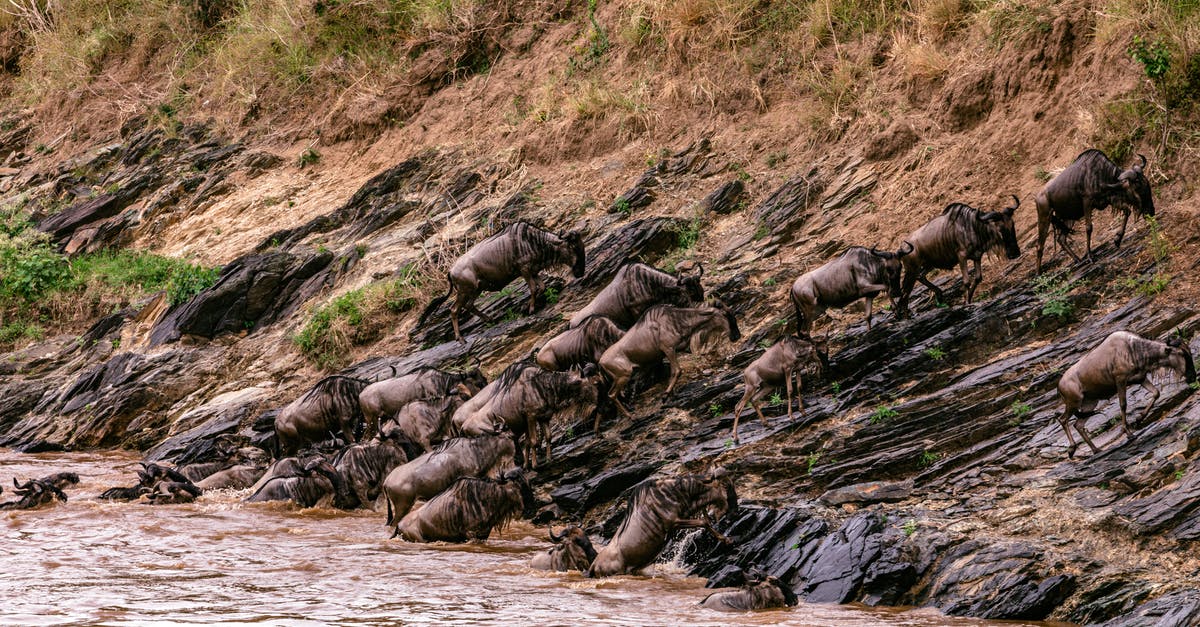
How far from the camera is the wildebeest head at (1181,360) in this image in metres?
9.02

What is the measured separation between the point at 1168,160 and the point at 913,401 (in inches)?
158

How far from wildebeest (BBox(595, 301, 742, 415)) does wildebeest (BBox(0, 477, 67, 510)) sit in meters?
5.71

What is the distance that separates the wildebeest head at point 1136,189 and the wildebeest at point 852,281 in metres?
1.93

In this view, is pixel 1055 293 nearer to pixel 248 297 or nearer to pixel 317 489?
pixel 317 489

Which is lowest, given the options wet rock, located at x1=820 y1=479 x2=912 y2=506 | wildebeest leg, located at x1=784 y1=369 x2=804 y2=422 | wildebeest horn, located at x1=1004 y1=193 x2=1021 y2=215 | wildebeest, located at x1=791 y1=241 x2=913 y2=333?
wet rock, located at x1=820 y1=479 x2=912 y2=506

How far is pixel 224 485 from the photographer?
14086 millimetres

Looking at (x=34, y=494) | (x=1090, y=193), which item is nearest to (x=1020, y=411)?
(x=1090, y=193)

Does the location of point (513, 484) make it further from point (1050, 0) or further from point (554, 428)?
point (1050, 0)

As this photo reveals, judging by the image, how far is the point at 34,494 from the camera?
13117mm

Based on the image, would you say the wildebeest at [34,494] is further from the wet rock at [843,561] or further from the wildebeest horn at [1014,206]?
the wildebeest horn at [1014,206]

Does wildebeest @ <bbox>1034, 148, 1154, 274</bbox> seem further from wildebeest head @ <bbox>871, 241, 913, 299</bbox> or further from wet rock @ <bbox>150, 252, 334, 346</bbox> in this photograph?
wet rock @ <bbox>150, 252, 334, 346</bbox>

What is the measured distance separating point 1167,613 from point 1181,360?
257 cm

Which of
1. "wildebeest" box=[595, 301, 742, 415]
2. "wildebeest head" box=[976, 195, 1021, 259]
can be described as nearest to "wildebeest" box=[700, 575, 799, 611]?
"wildebeest" box=[595, 301, 742, 415]

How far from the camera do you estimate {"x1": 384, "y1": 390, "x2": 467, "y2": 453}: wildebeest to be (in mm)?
13188
